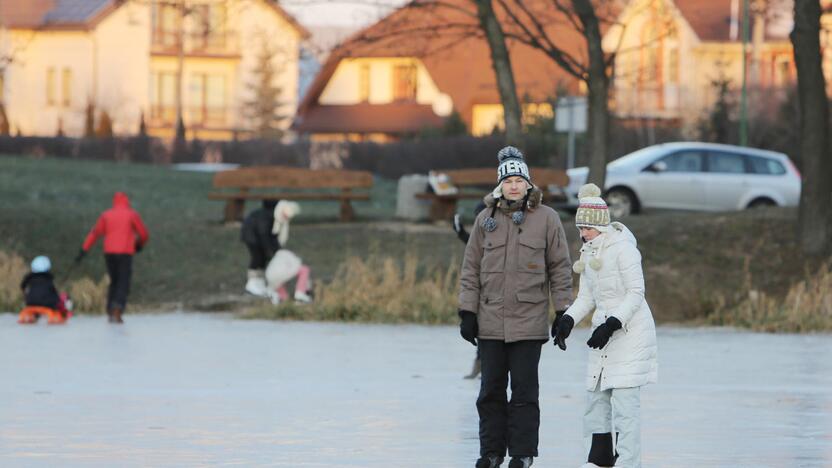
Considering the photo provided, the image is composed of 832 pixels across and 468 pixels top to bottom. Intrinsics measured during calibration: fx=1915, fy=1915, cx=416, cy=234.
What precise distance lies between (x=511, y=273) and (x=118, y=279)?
1199 cm

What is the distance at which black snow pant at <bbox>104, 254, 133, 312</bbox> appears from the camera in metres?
21.1


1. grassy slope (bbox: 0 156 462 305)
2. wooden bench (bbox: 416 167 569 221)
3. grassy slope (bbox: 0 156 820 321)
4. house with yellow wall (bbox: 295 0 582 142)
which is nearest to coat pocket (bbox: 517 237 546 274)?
grassy slope (bbox: 0 156 820 321)

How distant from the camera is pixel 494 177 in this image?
27797 millimetres

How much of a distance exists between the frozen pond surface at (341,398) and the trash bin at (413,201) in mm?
9010

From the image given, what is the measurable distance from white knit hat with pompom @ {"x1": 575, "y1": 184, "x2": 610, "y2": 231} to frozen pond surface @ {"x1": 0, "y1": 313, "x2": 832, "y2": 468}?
1334 mm

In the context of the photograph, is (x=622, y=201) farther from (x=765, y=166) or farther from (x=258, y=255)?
(x=258, y=255)

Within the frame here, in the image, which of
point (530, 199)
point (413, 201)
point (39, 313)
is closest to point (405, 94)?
point (413, 201)

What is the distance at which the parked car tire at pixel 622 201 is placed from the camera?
105 ft

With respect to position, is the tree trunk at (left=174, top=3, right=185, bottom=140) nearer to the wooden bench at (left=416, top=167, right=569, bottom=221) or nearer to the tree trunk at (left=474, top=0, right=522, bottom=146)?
the wooden bench at (left=416, top=167, right=569, bottom=221)

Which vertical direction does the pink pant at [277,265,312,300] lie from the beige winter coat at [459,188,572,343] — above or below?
below

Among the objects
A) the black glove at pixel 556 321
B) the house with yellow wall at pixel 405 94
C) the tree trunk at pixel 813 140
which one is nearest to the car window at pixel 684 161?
the tree trunk at pixel 813 140

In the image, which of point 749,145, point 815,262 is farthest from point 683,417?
point 749,145

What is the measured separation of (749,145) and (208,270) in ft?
93.2

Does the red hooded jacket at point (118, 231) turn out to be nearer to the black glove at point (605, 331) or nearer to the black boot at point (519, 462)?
the black boot at point (519, 462)
